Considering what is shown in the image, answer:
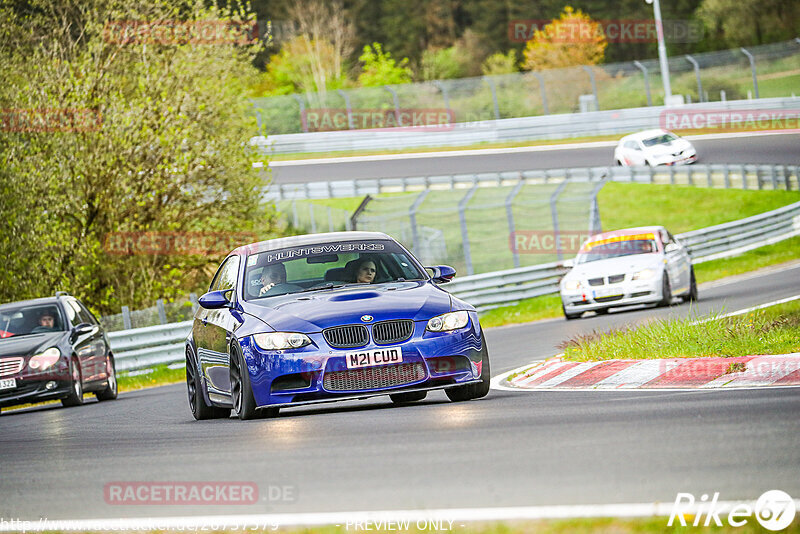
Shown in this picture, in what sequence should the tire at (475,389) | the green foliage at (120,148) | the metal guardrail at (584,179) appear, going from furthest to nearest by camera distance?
the metal guardrail at (584,179), the green foliage at (120,148), the tire at (475,389)

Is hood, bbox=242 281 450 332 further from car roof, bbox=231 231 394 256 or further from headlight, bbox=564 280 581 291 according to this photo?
headlight, bbox=564 280 581 291

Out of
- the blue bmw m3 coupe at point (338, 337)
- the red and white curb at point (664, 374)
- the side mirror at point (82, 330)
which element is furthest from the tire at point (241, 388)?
the side mirror at point (82, 330)

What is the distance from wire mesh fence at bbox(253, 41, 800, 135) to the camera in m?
53.2

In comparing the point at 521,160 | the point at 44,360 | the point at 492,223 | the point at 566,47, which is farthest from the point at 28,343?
the point at 566,47

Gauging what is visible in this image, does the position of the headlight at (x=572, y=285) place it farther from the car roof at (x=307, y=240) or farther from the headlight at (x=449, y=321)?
the headlight at (x=449, y=321)

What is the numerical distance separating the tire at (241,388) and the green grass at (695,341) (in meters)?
3.74

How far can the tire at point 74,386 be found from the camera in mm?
16420

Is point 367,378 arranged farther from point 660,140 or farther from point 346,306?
point 660,140

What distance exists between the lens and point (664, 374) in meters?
11.0

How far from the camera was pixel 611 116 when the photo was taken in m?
54.0

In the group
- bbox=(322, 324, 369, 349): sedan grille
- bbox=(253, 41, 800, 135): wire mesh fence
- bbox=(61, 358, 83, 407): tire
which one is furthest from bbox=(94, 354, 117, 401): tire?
bbox=(253, 41, 800, 135): wire mesh fence

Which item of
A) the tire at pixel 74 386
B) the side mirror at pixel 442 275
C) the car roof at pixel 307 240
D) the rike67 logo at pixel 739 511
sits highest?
the car roof at pixel 307 240

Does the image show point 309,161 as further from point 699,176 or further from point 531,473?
point 531,473

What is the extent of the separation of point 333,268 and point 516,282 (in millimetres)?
17257
